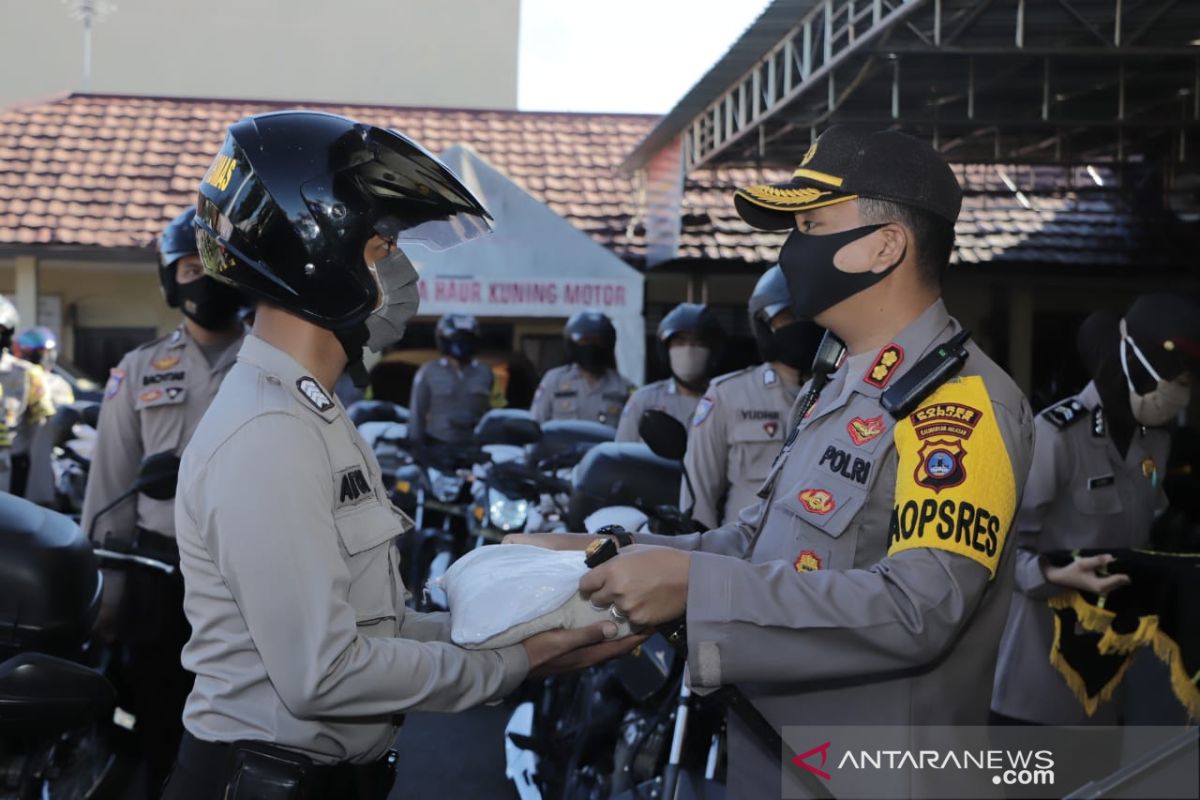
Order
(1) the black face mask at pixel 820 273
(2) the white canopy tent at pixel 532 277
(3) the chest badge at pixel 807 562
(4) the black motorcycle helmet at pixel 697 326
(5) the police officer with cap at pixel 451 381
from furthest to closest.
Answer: (5) the police officer with cap at pixel 451 381 → (2) the white canopy tent at pixel 532 277 → (4) the black motorcycle helmet at pixel 697 326 → (1) the black face mask at pixel 820 273 → (3) the chest badge at pixel 807 562

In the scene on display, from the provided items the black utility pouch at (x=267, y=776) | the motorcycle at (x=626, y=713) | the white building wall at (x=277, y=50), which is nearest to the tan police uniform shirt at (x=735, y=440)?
the motorcycle at (x=626, y=713)

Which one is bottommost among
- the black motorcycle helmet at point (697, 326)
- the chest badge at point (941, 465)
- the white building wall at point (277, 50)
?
the black motorcycle helmet at point (697, 326)

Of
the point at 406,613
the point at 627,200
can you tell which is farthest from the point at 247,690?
the point at 627,200

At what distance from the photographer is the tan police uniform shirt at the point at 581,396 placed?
8.65 meters

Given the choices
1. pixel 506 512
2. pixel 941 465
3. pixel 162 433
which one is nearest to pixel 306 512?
pixel 941 465

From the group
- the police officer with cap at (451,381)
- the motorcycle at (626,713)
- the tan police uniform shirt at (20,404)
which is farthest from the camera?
the police officer with cap at (451,381)

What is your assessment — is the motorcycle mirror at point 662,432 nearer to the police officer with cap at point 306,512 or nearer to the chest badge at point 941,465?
the police officer with cap at point 306,512

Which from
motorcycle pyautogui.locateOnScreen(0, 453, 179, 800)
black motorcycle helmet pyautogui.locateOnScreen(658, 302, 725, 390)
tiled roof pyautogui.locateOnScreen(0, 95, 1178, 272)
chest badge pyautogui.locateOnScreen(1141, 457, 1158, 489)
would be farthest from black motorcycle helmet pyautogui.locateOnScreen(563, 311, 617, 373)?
motorcycle pyautogui.locateOnScreen(0, 453, 179, 800)

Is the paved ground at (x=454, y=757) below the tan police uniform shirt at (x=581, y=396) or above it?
below

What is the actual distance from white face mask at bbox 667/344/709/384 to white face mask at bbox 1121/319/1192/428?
281 cm

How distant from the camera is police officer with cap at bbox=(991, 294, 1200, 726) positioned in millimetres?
3754

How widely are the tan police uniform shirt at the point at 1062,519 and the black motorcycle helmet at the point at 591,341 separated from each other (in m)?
4.90

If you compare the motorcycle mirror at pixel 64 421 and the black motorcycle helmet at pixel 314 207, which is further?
the motorcycle mirror at pixel 64 421

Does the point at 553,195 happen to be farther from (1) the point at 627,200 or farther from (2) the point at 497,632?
(2) the point at 497,632
